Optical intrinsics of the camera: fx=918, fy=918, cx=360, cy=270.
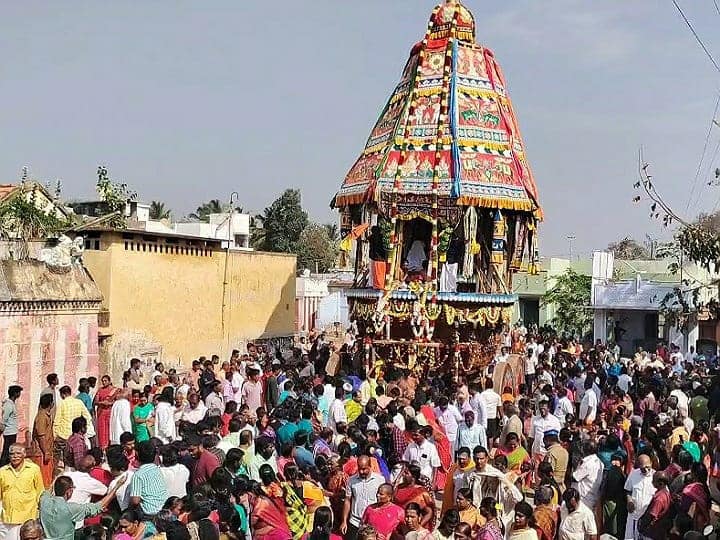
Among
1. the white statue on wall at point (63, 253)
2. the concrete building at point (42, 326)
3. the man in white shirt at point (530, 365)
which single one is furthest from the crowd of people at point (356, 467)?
the man in white shirt at point (530, 365)

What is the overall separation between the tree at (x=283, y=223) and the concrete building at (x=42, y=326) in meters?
31.2

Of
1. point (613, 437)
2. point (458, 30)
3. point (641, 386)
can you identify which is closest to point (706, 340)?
point (458, 30)

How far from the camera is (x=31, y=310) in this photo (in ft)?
40.7

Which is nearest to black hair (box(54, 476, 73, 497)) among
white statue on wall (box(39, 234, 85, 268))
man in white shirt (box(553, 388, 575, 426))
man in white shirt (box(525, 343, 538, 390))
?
man in white shirt (box(553, 388, 575, 426))

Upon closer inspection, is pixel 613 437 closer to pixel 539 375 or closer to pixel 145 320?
pixel 539 375

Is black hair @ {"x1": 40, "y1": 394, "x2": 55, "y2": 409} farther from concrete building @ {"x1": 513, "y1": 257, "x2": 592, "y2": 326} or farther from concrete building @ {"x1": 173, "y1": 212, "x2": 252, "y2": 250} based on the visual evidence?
concrete building @ {"x1": 513, "y1": 257, "x2": 592, "y2": 326}

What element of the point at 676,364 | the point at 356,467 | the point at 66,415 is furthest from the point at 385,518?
the point at 676,364

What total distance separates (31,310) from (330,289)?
2621cm

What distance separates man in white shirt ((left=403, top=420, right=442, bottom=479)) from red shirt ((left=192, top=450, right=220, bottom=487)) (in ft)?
6.62

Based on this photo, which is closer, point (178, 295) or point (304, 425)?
point (304, 425)

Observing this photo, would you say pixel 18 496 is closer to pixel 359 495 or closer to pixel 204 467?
pixel 204 467

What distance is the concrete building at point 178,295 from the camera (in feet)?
50.0

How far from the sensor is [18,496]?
22.5ft

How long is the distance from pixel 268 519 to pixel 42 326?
7.41m
